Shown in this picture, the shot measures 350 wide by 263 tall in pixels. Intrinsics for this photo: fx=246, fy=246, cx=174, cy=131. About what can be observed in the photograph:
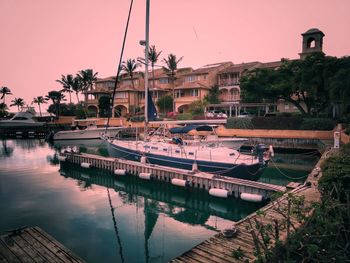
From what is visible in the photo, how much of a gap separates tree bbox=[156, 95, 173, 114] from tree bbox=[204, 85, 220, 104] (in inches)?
405

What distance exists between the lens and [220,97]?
6072cm

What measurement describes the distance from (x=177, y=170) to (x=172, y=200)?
2.76 metres

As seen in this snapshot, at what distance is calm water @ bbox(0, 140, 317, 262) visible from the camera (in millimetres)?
12516

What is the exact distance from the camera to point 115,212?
55.7ft

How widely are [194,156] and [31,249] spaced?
1397 centimetres

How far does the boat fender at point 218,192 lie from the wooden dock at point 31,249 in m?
10.6

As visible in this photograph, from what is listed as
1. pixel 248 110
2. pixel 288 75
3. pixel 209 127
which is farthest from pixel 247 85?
pixel 209 127

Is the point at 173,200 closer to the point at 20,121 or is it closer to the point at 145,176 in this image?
the point at 145,176

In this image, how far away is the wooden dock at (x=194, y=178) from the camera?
54.4 ft

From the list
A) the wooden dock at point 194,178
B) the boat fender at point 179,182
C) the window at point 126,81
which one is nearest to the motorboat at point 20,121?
the window at point 126,81

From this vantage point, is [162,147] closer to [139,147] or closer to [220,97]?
[139,147]

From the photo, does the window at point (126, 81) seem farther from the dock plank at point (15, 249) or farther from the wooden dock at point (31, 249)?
the dock plank at point (15, 249)

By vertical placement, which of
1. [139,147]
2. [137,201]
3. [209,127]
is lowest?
[137,201]

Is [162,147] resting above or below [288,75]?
below
